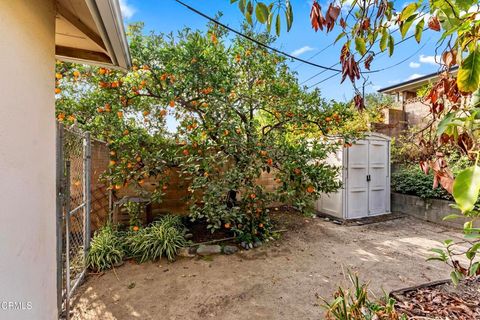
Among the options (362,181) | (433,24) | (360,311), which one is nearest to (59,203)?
(360,311)

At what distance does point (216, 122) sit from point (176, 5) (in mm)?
1796

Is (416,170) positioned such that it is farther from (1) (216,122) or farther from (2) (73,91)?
(2) (73,91)

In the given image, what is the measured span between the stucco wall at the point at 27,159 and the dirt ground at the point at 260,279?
1.43 metres

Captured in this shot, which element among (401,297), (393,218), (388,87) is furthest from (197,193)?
(388,87)

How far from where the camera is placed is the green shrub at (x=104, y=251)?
11.3ft

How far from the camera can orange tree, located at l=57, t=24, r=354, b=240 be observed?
12.1 ft

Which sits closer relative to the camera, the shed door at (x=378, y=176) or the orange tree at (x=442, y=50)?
the orange tree at (x=442, y=50)

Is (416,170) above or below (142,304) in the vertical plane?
above

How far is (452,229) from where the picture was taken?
5.27 metres

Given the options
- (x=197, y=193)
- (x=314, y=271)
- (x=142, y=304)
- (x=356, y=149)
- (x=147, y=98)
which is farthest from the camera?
(x=356, y=149)

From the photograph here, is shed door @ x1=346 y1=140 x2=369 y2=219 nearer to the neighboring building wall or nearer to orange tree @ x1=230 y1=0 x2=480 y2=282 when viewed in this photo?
the neighboring building wall

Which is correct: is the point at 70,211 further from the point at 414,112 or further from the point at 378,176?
the point at 414,112

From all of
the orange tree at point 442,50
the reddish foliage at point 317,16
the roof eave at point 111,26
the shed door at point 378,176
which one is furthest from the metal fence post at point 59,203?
the shed door at point 378,176

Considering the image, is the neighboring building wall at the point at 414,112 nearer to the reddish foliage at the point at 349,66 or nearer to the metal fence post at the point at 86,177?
the reddish foliage at the point at 349,66
